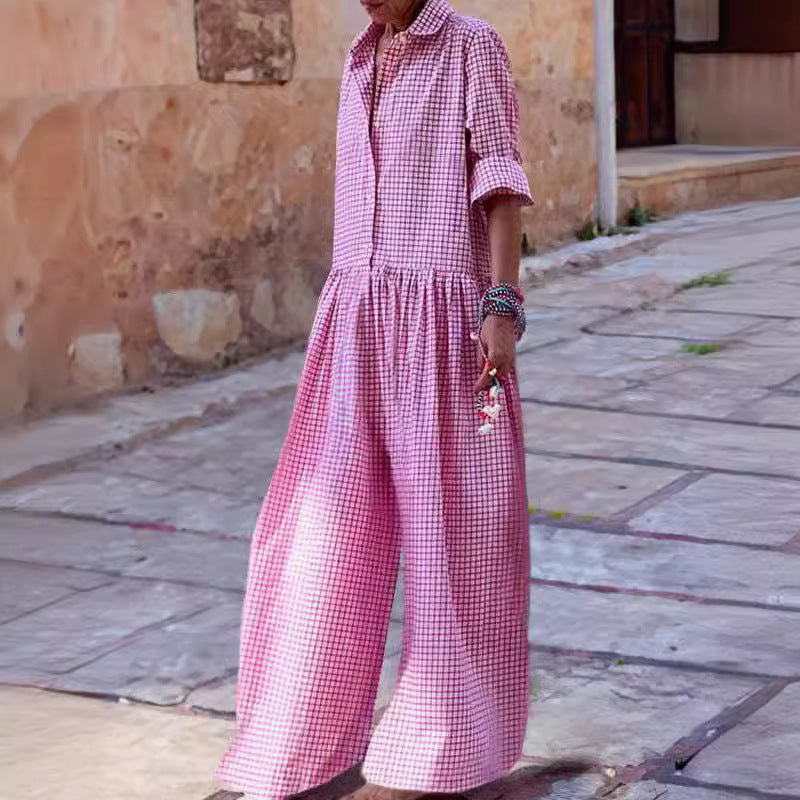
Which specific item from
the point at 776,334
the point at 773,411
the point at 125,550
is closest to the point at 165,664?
Answer: the point at 125,550

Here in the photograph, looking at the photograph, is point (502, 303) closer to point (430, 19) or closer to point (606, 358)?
point (430, 19)

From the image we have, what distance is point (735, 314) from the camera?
7.58 m

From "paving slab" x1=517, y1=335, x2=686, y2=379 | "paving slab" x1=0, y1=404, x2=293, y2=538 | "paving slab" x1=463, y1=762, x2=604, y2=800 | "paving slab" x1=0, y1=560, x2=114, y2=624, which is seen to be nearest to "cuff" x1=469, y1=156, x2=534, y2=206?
"paving slab" x1=463, y1=762, x2=604, y2=800

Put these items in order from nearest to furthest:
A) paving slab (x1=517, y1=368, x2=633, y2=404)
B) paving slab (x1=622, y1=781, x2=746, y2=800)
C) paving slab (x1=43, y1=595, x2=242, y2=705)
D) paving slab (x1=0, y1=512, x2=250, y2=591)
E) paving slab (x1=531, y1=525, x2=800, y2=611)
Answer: paving slab (x1=622, y1=781, x2=746, y2=800), paving slab (x1=43, y1=595, x2=242, y2=705), paving slab (x1=531, y1=525, x2=800, y2=611), paving slab (x1=0, y1=512, x2=250, y2=591), paving slab (x1=517, y1=368, x2=633, y2=404)

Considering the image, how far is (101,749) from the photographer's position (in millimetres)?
3447

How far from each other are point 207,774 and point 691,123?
33.3 ft

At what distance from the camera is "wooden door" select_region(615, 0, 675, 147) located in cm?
1241

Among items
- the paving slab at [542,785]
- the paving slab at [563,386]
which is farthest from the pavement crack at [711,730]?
the paving slab at [563,386]

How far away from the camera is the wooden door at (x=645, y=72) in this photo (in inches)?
489

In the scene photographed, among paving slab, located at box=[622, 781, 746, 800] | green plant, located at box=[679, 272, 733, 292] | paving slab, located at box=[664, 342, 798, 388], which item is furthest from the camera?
green plant, located at box=[679, 272, 733, 292]

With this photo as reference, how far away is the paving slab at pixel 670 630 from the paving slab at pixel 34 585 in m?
1.04

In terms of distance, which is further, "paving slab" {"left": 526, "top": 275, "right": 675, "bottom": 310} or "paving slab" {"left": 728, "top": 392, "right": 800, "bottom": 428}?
"paving slab" {"left": 526, "top": 275, "right": 675, "bottom": 310}

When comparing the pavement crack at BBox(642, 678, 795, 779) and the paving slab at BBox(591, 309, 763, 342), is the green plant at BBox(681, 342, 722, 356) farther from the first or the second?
the pavement crack at BBox(642, 678, 795, 779)

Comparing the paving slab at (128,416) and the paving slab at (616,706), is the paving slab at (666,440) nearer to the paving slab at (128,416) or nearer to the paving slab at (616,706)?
the paving slab at (128,416)
